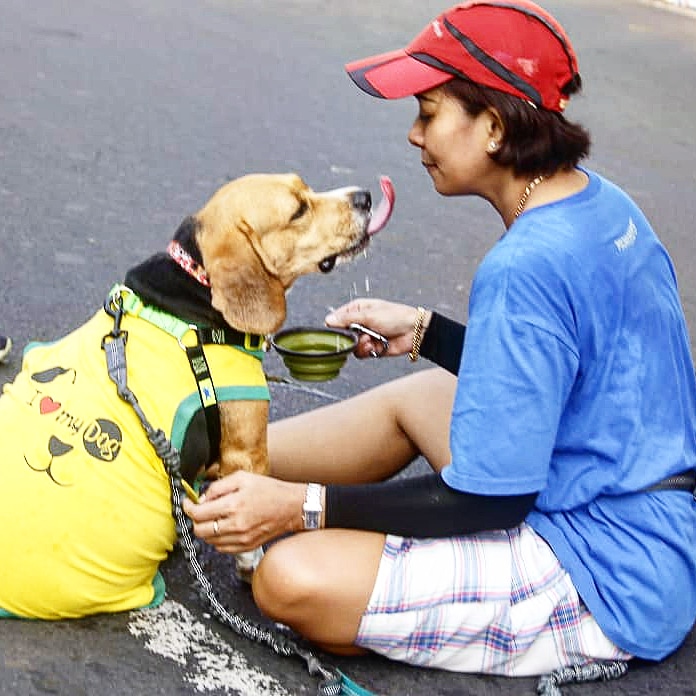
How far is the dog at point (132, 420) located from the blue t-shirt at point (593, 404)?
2.16 ft

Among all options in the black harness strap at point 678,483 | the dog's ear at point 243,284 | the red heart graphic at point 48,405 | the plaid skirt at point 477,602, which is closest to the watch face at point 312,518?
the plaid skirt at point 477,602

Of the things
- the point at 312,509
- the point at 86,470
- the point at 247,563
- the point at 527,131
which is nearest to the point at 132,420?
the point at 86,470

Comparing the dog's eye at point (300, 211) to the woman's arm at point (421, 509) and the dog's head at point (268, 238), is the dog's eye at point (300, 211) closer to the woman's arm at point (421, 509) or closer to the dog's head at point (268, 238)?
the dog's head at point (268, 238)

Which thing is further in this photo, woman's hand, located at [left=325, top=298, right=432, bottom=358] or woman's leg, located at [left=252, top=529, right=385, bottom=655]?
woman's hand, located at [left=325, top=298, right=432, bottom=358]

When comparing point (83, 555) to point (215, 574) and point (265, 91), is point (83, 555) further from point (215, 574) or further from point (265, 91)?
point (265, 91)

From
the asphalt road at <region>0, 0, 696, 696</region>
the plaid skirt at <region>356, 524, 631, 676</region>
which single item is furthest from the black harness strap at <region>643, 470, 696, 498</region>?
the asphalt road at <region>0, 0, 696, 696</region>

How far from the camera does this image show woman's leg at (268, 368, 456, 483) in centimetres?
383

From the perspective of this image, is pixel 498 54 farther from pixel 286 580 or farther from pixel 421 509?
pixel 286 580

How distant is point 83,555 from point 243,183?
3.84 ft

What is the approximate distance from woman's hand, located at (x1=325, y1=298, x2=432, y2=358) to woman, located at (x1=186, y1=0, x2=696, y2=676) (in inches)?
24.6

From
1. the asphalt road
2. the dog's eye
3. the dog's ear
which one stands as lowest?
the asphalt road

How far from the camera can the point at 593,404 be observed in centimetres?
298

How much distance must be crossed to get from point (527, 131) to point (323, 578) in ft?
3.78

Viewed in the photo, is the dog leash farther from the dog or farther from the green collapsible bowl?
the green collapsible bowl
